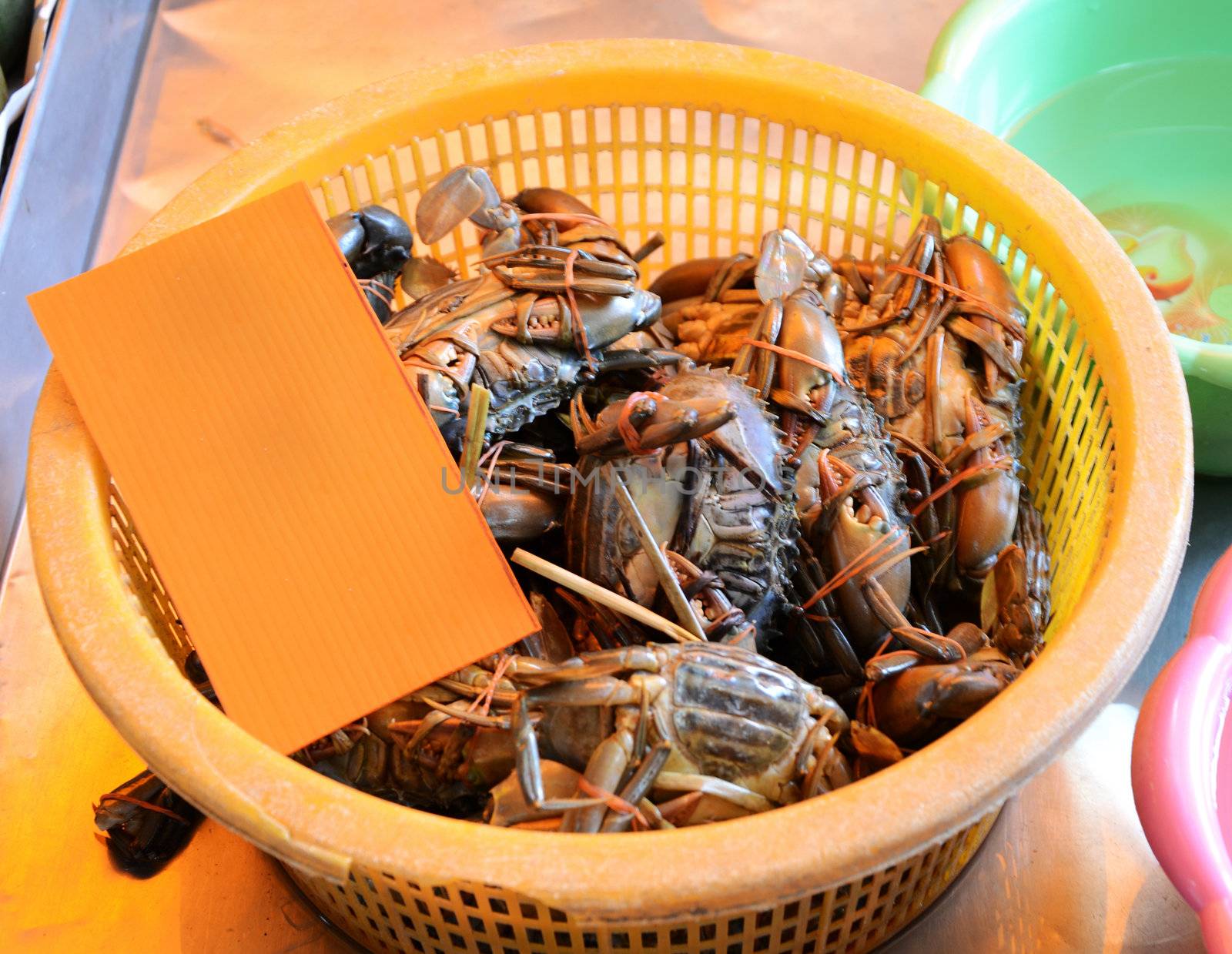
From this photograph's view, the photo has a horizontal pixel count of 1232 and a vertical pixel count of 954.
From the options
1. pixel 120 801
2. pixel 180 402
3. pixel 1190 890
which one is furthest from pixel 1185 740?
pixel 120 801

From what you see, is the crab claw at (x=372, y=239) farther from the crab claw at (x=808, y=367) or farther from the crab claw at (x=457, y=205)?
the crab claw at (x=808, y=367)

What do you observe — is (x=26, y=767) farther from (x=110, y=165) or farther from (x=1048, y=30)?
(x=1048, y=30)

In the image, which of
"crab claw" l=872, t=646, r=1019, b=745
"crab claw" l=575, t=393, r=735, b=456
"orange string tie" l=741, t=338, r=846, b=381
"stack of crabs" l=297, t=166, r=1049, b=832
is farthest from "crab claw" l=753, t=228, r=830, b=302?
"crab claw" l=872, t=646, r=1019, b=745

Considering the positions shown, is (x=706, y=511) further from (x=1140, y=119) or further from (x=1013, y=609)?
(x=1140, y=119)

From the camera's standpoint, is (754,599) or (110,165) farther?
(110,165)

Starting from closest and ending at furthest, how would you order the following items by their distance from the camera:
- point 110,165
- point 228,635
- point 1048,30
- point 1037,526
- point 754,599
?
point 228,635 → point 754,599 → point 1037,526 → point 1048,30 → point 110,165

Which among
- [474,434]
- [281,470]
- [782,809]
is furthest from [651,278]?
[782,809]
